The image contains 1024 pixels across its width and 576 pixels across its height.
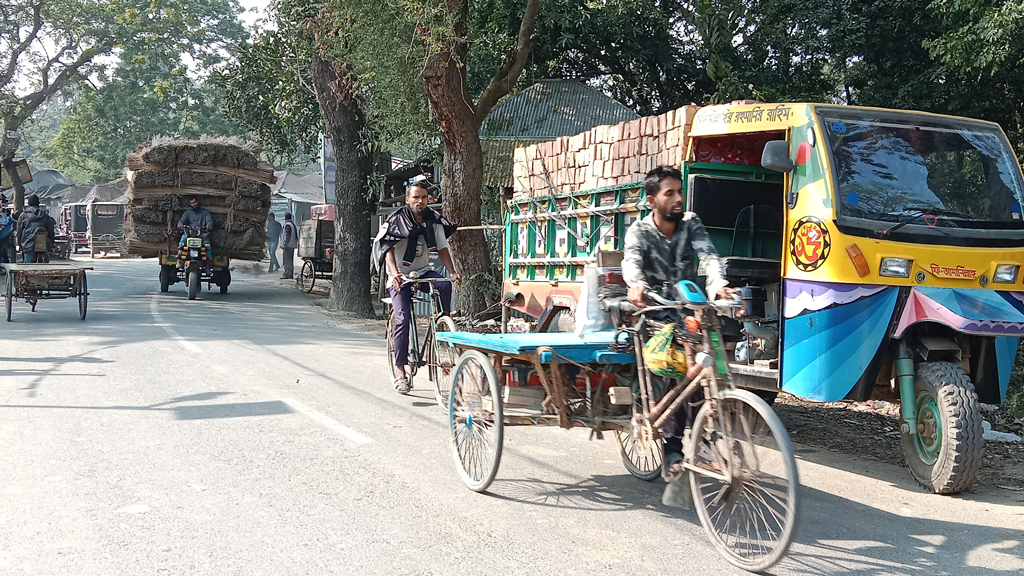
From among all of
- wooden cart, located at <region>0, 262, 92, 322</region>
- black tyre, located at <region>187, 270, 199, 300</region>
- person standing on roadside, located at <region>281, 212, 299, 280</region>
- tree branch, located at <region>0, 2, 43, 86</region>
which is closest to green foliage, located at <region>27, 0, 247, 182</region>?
tree branch, located at <region>0, 2, 43, 86</region>

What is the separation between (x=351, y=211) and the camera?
58.2ft

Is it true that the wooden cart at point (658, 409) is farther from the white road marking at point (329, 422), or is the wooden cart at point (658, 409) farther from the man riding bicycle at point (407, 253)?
the man riding bicycle at point (407, 253)

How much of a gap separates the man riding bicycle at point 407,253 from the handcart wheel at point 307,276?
1465 centimetres

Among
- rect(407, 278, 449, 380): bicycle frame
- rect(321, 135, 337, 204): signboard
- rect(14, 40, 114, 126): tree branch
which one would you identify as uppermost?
rect(14, 40, 114, 126): tree branch

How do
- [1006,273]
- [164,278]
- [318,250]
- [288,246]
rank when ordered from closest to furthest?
[1006,273]
[164,278]
[318,250]
[288,246]

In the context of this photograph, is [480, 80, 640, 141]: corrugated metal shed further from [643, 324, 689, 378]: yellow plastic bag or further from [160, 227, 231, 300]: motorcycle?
[643, 324, 689, 378]: yellow plastic bag

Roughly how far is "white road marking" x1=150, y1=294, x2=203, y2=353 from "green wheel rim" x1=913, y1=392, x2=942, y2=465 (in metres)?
8.04

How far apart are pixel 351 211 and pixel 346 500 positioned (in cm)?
1309

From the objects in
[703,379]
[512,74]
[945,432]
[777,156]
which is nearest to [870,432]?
[945,432]

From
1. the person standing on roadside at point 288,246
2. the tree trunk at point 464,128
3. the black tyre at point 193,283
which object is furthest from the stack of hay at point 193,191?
the tree trunk at point 464,128

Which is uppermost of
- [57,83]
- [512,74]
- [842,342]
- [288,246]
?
[57,83]

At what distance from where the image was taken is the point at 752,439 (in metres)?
4.07

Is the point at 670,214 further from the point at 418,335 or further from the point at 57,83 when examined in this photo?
the point at 57,83

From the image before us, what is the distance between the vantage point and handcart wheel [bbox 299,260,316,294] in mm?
22953
